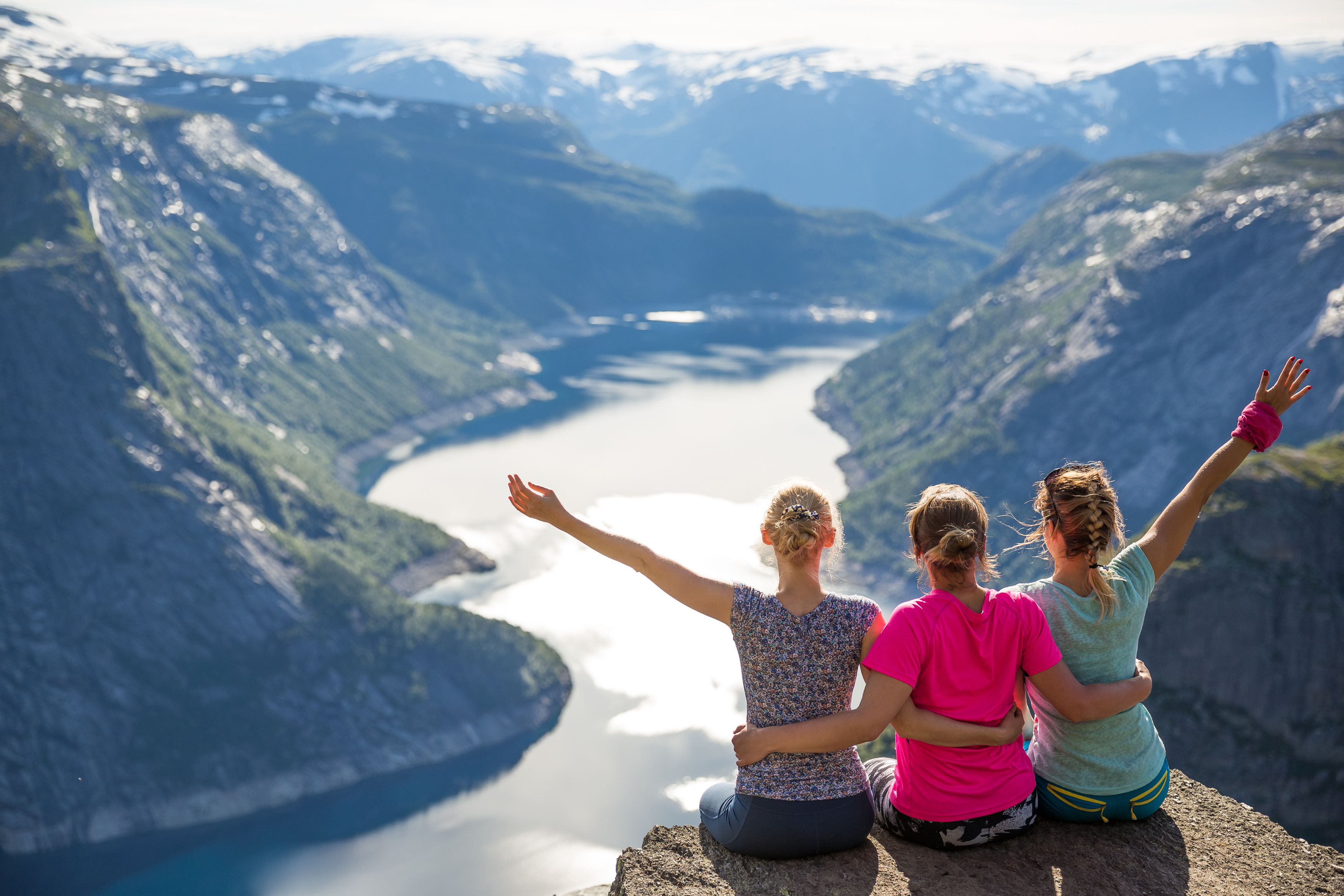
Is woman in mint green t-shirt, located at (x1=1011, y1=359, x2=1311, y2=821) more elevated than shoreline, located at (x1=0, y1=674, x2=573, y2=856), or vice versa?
woman in mint green t-shirt, located at (x1=1011, y1=359, x2=1311, y2=821)

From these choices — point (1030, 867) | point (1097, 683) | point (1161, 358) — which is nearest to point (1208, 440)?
point (1161, 358)

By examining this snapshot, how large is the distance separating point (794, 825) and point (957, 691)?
216 cm

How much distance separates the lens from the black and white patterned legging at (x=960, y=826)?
11.0 metres

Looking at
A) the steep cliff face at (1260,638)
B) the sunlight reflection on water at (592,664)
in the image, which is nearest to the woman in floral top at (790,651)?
the sunlight reflection on water at (592,664)

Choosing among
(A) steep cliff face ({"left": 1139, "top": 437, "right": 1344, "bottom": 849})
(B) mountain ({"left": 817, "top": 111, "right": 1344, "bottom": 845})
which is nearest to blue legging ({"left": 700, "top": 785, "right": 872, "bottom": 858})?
(B) mountain ({"left": 817, "top": 111, "right": 1344, "bottom": 845})

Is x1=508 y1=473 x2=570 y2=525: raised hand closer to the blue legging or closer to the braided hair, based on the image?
the blue legging

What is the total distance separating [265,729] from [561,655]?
30.8m

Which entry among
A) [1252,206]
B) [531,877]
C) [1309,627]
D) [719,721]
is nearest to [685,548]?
[719,721]

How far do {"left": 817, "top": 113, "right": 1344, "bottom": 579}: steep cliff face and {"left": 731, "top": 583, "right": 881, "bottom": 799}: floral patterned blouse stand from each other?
123565 mm

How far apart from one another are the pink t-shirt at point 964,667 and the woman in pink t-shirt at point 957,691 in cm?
1

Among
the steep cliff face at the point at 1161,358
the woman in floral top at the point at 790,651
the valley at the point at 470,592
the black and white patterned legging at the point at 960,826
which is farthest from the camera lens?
the steep cliff face at the point at 1161,358

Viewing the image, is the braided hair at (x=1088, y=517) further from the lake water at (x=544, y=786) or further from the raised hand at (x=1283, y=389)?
the lake water at (x=544, y=786)

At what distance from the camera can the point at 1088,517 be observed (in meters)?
10.4

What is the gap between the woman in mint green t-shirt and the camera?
34.6ft
